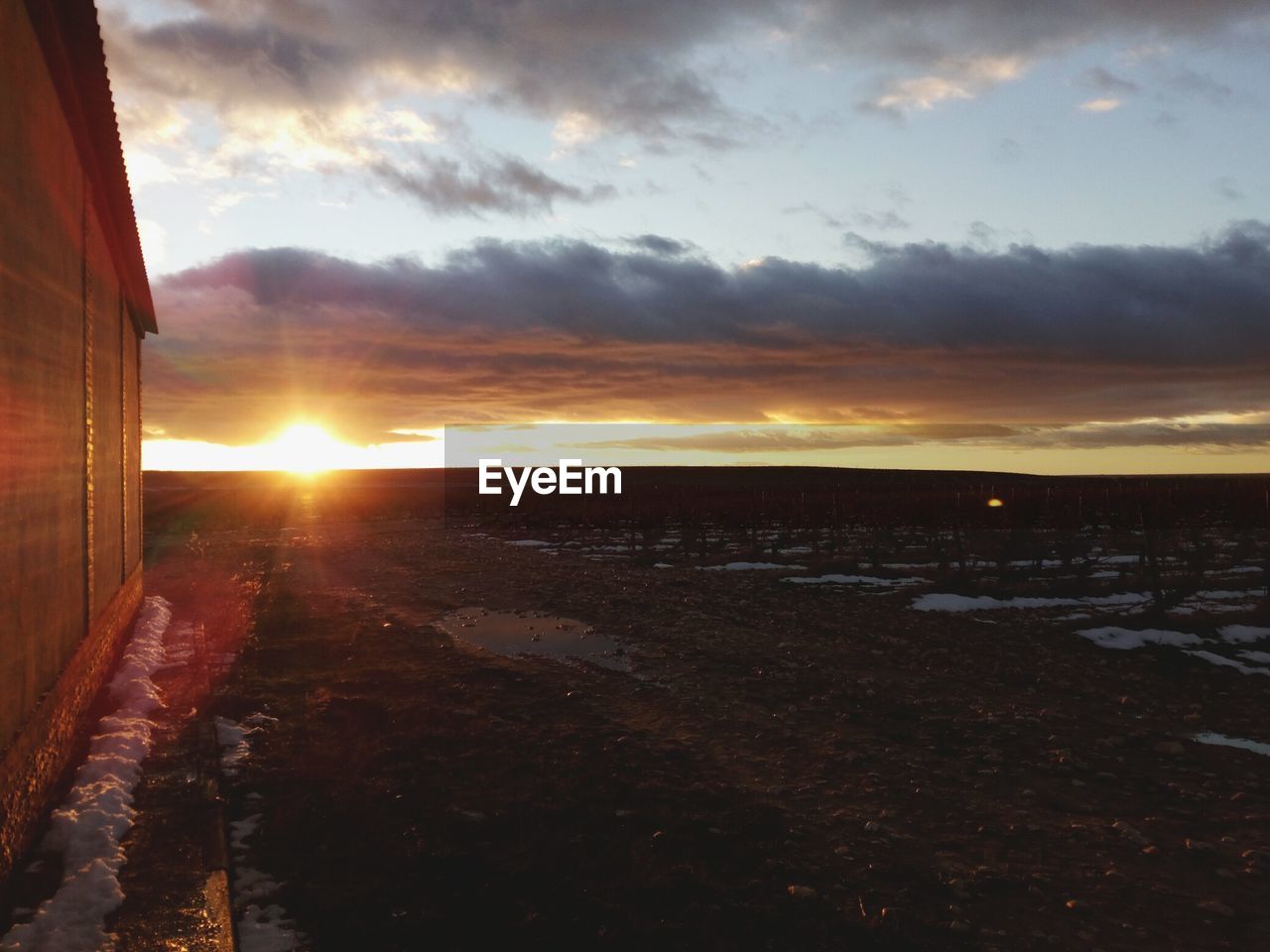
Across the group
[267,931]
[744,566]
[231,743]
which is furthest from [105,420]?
[744,566]

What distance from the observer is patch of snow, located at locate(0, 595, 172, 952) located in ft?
16.1

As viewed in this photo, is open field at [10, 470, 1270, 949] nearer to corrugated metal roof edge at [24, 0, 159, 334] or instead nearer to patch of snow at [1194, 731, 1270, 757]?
patch of snow at [1194, 731, 1270, 757]

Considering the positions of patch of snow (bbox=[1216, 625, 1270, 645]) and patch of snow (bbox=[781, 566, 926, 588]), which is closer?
patch of snow (bbox=[1216, 625, 1270, 645])

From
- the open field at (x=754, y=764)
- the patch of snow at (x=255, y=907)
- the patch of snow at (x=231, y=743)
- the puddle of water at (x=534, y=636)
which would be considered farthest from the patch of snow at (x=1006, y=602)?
the patch of snow at (x=255, y=907)

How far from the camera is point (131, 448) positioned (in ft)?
52.1

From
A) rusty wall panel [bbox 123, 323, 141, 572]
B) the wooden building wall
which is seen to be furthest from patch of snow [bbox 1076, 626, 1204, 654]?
rusty wall panel [bbox 123, 323, 141, 572]

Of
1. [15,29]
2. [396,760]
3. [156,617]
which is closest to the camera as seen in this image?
[15,29]

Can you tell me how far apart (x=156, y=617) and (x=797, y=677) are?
38.0ft

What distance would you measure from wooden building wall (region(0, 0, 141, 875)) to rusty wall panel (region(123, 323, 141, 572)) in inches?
136

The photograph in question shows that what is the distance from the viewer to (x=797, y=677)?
→ 1120 cm

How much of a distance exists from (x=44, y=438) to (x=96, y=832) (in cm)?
313

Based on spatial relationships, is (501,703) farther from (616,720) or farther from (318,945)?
(318,945)

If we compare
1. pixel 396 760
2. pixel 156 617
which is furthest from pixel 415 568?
pixel 396 760

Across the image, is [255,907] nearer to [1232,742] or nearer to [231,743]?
[231,743]
